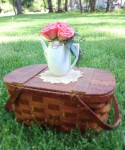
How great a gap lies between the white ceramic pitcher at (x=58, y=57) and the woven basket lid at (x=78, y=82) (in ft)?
0.37

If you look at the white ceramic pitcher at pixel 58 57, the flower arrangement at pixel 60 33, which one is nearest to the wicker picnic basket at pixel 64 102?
the white ceramic pitcher at pixel 58 57

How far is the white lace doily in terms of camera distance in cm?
169

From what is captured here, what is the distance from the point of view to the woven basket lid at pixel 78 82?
1541 millimetres

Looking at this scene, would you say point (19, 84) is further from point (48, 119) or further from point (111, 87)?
point (111, 87)

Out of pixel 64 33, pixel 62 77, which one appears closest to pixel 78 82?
pixel 62 77

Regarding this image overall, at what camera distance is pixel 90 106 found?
5.01 feet

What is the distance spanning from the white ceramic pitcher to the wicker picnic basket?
115 mm

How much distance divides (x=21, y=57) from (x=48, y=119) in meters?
1.95

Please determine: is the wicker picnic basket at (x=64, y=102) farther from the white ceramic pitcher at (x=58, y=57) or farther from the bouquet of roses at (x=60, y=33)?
the bouquet of roses at (x=60, y=33)

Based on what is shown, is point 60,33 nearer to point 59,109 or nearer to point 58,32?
point 58,32

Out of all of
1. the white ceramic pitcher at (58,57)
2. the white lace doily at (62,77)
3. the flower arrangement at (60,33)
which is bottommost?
the white lace doily at (62,77)

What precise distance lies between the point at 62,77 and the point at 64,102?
24 centimetres

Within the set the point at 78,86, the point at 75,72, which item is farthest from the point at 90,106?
the point at 75,72

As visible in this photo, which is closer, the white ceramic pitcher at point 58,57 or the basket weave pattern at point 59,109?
the basket weave pattern at point 59,109
